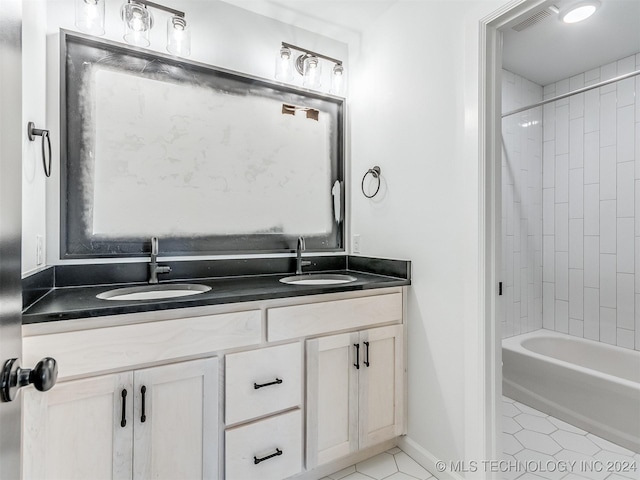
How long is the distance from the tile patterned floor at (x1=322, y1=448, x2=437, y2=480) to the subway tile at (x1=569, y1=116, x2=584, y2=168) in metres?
2.48

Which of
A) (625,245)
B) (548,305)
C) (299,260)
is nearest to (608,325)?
(548,305)

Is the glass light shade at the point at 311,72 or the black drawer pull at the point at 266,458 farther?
the glass light shade at the point at 311,72

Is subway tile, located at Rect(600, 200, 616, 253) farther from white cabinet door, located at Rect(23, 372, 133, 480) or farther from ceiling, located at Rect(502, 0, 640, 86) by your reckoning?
white cabinet door, located at Rect(23, 372, 133, 480)

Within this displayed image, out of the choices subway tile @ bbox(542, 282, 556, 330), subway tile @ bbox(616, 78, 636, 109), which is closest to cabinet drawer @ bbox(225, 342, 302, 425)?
subway tile @ bbox(542, 282, 556, 330)

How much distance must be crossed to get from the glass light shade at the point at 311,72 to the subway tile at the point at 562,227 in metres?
2.17

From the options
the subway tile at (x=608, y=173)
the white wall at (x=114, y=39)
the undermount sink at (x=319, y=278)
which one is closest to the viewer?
the white wall at (x=114, y=39)

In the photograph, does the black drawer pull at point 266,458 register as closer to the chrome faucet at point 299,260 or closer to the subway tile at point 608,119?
the chrome faucet at point 299,260

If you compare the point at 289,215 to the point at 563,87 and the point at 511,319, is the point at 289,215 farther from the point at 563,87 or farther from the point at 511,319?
the point at 563,87

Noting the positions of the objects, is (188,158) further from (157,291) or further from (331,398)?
(331,398)

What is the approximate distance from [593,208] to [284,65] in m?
2.48

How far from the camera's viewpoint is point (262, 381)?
4.61ft

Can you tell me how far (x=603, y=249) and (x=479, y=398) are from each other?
1909mm

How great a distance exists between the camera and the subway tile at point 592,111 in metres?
2.58

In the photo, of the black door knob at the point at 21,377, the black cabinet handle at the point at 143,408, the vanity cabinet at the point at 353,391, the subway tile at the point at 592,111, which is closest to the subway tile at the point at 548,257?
the subway tile at the point at 592,111
